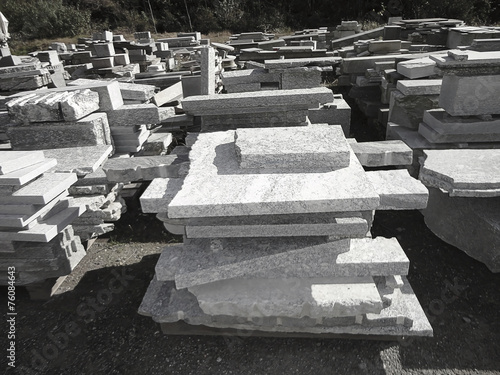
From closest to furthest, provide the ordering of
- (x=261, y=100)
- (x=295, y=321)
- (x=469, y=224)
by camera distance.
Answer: (x=295, y=321)
(x=469, y=224)
(x=261, y=100)

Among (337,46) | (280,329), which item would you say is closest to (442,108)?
(280,329)

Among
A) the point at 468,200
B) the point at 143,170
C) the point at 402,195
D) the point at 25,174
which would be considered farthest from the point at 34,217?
the point at 468,200

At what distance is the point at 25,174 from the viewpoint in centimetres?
246

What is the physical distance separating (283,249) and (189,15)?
89.1 feet

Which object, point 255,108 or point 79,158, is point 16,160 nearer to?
point 79,158

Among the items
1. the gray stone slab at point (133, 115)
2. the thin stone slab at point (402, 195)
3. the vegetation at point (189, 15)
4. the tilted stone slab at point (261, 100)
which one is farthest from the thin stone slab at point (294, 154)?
the vegetation at point (189, 15)

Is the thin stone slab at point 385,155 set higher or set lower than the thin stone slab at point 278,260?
higher

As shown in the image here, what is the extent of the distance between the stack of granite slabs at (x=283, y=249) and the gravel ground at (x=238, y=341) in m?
0.19

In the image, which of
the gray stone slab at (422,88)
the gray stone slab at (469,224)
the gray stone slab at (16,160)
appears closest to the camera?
the gray stone slab at (16,160)

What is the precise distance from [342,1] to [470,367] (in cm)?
2584

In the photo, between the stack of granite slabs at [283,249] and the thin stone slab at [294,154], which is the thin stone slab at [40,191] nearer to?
the stack of granite slabs at [283,249]

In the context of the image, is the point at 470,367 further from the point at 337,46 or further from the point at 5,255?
the point at 337,46

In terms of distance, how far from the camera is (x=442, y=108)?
4027 mm

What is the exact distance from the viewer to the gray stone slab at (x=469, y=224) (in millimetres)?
2709
